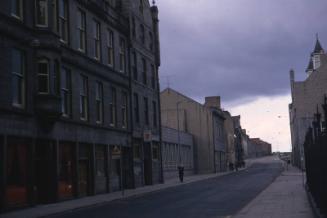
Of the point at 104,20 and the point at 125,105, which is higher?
the point at 104,20

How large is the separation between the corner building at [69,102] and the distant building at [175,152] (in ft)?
45.2

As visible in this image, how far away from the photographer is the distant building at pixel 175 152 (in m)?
63.8

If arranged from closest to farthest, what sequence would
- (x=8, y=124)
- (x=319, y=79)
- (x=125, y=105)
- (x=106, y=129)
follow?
(x=8, y=124)
(x=106, y=129)
(x=125, y=105)
(x=319, y=79)

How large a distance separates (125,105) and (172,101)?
37.6m

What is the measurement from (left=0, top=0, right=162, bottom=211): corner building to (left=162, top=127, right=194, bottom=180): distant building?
13.8 metres

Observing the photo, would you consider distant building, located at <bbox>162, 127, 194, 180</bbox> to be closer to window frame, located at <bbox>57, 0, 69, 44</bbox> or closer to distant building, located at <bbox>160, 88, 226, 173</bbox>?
distant building, located at <bbox>160, 88, 226, 173</bbox>

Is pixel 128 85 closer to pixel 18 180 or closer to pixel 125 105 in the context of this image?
pixel 125 105

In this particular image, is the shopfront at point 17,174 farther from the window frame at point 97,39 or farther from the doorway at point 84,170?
the window frame at point 97,39

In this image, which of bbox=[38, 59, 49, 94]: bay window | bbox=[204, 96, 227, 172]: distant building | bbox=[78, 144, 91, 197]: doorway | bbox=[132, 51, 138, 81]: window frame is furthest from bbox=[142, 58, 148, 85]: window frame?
bbox=[204, 96, 227, 172]: distant building

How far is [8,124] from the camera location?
24766 mm

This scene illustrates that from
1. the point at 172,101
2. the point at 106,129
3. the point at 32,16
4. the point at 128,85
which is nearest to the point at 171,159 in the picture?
the point at 172,101

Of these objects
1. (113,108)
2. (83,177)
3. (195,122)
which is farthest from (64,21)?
(195,122)

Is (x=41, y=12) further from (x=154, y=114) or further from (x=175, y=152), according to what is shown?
(x=175, y=152)

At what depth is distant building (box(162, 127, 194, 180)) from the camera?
6381 cm
